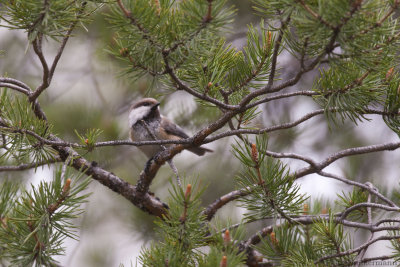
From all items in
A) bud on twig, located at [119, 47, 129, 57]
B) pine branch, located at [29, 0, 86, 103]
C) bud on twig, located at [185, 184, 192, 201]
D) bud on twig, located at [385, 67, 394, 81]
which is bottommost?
bud on twig, located at [185, 184, 192, 201]

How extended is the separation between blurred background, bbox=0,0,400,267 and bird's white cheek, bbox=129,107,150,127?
114 millimetres

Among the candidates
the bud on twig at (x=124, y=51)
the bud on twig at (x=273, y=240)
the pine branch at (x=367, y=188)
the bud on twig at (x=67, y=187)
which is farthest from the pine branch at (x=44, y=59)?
the pine branch at (x=367, y=188)

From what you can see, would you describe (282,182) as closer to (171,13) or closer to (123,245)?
(171,13)

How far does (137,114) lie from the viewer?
384 cm

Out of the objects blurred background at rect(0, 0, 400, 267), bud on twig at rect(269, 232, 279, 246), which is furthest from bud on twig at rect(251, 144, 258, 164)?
blurred background at rect(0, 0, 400, 267)

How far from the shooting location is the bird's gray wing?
3842 millimetres

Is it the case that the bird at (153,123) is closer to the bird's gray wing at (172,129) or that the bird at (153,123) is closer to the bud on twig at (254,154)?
the bird's gray wing at (172,129)

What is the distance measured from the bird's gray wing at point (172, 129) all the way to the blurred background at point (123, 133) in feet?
0.27

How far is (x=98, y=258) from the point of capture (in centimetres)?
440

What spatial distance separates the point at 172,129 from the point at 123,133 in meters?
0.41

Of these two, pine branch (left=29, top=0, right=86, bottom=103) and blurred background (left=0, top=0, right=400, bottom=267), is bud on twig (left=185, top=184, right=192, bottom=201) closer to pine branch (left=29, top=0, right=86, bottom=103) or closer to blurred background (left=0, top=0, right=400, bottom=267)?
pine branch (left=29, top=0, right=86, bottom=103)

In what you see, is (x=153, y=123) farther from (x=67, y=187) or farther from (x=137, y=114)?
(x=67, y=187)

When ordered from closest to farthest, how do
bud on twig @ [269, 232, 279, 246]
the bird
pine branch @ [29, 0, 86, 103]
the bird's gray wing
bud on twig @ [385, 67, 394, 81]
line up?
1. pine branch @ [29, 0, 86, 103]
2. bud on twig @ [385, 67, 394, 81]
3. bud on twig @ [269, 232, 279, 246]
4. the bird
5. the bird's gray wing

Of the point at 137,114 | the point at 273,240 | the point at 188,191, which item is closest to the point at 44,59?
the point at 188,191
